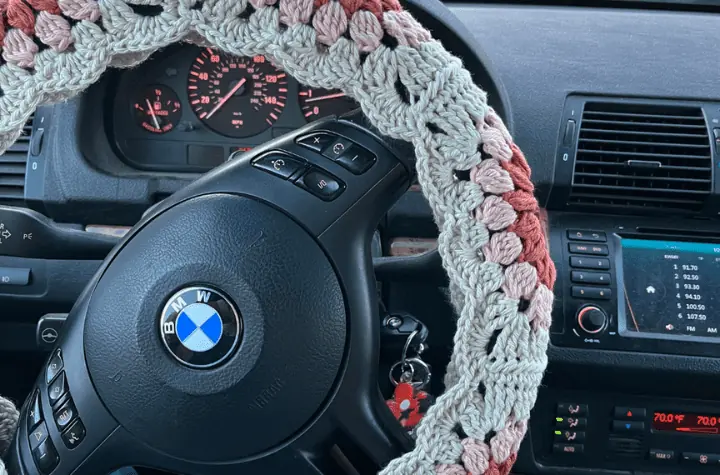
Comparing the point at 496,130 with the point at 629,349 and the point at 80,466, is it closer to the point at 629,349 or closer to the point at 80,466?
the point at 80,466

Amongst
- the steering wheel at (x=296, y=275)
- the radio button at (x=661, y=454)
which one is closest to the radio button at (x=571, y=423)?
the radio button at (x=661, y=454)

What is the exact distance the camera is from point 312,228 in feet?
3.06

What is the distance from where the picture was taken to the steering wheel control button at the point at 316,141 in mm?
974

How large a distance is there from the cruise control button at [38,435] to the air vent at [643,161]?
989 mm

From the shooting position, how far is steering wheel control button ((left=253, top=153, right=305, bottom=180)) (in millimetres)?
960

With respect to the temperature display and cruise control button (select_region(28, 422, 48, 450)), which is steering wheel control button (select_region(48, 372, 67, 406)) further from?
the temperature display

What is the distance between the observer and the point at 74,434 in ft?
3.14

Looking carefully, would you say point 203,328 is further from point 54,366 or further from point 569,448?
point 569,448

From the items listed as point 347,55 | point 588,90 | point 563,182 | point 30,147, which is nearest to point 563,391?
point 563,182

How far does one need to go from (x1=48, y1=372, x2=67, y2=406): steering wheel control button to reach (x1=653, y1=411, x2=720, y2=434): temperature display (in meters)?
1.05

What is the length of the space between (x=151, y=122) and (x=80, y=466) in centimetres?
98

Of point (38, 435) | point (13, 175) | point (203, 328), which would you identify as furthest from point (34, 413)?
point (13, 175)

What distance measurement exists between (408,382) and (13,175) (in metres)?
1.01

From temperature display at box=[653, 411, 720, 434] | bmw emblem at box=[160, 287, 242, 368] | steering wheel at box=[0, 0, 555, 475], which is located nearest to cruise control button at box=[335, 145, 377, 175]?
steering wheel at box=[0, 0, 555, 475]
